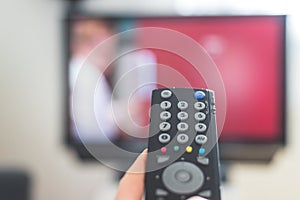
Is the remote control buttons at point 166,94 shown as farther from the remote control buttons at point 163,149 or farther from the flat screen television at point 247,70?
the flat screen television at point 247,70

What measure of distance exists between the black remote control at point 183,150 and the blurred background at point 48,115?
627mm

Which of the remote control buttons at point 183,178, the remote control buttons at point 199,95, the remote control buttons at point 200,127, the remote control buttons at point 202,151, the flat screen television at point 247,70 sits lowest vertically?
the remote control buttons at point 183,178

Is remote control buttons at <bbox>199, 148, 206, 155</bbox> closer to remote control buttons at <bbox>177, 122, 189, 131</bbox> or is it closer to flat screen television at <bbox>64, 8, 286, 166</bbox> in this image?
remote control buttons at <bbox>177, 122, 189, 131</bbox>

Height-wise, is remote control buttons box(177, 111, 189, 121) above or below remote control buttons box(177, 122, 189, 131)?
above

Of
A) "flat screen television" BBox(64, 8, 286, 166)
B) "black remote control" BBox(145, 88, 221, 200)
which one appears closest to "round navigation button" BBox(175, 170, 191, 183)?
"black remote control" BBox(145, 88, 221, 200)

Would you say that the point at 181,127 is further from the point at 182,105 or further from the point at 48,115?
the point at 48,115

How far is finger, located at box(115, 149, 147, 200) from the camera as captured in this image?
319mm

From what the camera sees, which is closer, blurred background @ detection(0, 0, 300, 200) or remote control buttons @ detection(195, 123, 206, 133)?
remote control buttons @ detection(195, 123, 206, 133)

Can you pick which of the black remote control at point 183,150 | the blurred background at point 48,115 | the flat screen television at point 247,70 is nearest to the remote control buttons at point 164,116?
the black remote control at point 183,150

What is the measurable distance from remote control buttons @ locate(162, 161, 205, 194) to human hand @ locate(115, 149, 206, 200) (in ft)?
0.05

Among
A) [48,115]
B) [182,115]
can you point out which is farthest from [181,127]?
[48,115]

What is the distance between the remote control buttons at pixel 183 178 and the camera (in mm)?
316

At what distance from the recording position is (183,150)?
32 cm

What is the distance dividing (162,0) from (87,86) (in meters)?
0.34
